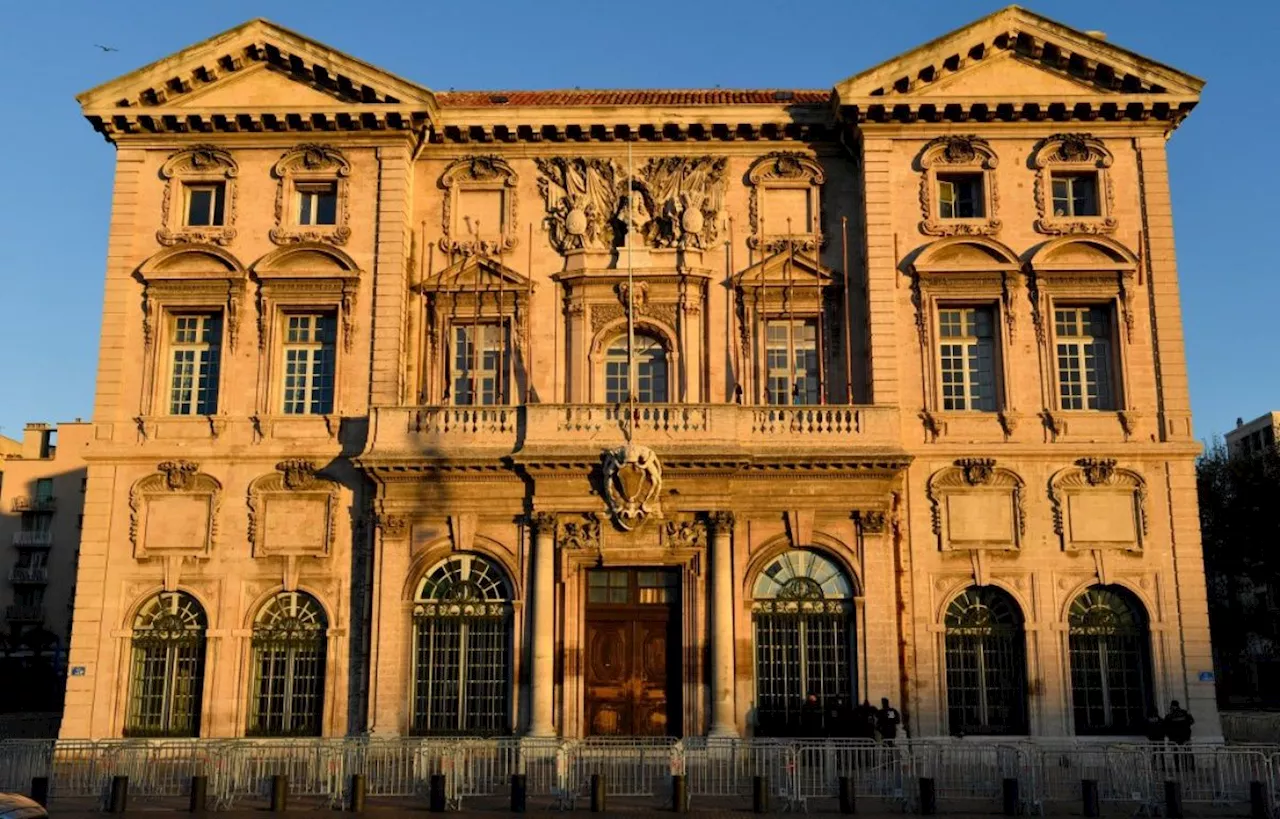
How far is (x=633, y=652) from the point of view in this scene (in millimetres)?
26297

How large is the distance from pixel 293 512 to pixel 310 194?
7419 mm

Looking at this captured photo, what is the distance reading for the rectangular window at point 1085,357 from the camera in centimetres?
2759

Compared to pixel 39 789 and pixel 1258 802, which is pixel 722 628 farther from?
pixel 39 789

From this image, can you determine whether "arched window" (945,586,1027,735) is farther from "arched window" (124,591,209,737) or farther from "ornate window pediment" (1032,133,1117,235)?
"arched window" (124,591,209,737)

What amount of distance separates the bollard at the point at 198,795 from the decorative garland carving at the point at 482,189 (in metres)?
13.5

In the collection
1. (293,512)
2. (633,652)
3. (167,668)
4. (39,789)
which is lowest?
(39,789)

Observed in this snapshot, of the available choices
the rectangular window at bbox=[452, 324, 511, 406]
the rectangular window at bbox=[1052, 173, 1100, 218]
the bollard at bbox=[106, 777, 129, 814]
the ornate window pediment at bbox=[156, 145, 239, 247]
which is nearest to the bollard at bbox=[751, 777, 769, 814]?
the bollard at bbox=[106, 777, 129, 814]

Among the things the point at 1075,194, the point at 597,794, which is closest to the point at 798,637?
the point at 597,794

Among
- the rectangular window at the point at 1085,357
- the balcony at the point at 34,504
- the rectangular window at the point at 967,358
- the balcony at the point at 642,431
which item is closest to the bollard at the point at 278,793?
the balcony at the point at 642,431

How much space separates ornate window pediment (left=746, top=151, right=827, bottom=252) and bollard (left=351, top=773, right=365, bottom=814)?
1485 centimetres

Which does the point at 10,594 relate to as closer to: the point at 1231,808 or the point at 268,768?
the point at 268,768

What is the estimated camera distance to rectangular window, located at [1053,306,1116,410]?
27.6 meters

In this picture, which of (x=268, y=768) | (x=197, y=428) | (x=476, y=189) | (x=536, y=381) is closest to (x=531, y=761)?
(x=268, y=768)

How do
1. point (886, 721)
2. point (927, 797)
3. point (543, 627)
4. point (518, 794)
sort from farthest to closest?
1. point (543, 627)
2. point (886, 721)
3. point (518, 794)
4. point (927, 797)
